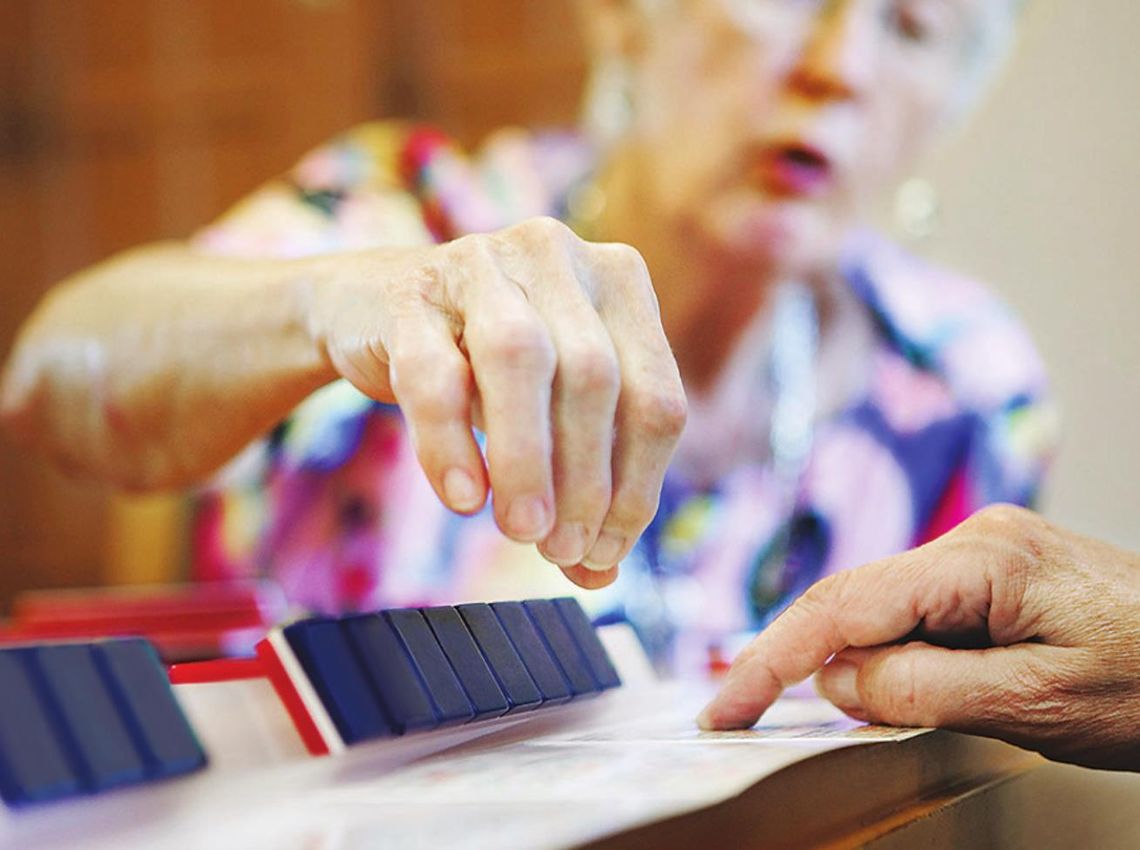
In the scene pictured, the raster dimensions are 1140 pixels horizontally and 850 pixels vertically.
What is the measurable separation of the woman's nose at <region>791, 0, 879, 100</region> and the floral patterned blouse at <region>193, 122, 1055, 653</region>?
0.16 meters

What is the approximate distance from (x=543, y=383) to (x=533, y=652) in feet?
0.38

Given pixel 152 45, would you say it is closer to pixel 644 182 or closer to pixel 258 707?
pixel 644 182

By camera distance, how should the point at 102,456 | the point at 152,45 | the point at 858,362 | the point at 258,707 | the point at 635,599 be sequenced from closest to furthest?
the point at 258,707 < the point at 102,456 < the point at 635,599 < the point at 858,362 < the point at 152,45

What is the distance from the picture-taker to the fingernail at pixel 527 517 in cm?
39

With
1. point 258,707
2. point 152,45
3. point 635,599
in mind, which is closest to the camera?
point 258,707

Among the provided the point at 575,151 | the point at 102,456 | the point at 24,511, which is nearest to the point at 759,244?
the point at 575,151

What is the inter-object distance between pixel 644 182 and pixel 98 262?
127 cm

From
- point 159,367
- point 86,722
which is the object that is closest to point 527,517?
point 86,722

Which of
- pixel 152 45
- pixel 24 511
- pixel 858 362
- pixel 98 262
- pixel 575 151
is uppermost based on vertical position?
pixel 152 45

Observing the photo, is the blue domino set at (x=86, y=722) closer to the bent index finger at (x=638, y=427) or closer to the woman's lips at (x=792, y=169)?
the bent index finger at (x=638, y=427)

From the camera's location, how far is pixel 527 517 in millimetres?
389

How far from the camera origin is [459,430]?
0.40 meters

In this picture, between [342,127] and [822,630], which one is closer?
[822,630]

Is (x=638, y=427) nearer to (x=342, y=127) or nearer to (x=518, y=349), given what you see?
(x=518, y=349)
